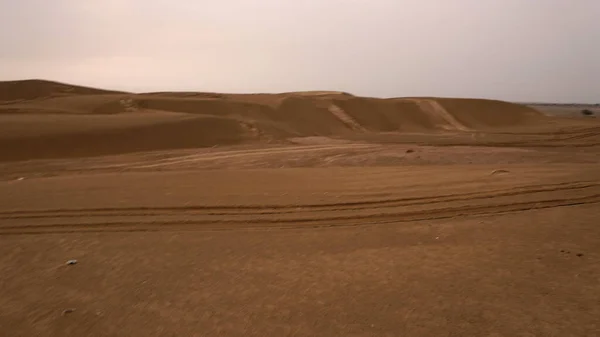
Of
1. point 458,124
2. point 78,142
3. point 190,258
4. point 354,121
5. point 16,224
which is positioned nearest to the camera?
point 190,258

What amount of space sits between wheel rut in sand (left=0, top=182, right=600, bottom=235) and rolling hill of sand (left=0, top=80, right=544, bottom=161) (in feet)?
33.3

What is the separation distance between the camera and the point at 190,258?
19.8 ft

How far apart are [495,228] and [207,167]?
8779 millimetres

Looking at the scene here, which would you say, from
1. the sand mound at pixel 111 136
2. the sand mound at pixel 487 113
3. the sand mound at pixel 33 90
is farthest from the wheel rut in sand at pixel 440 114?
the sand mound at pixel 33 90

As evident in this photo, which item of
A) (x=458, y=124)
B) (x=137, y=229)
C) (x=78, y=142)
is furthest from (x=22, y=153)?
(x=458, y=124)

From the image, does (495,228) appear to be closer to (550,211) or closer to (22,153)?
→ (550,211)

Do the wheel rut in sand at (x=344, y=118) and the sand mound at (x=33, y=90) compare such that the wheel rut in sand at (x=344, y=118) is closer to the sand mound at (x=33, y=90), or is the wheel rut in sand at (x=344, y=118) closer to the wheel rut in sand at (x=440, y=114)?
the wheel rut in sand at (x=440, y=114)

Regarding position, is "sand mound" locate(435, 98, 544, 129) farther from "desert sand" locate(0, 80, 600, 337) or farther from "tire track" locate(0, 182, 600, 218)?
"tire track" locate(0, 182, 600, 218)

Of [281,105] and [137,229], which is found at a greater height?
[281,105]

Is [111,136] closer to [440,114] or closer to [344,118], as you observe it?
[344,118]

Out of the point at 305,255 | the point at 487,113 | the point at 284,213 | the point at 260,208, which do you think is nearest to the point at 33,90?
the point at 487,113

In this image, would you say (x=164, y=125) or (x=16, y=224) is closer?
(x=16, y=224)

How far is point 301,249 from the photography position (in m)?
6.35

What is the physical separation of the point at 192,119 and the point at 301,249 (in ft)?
63.0
